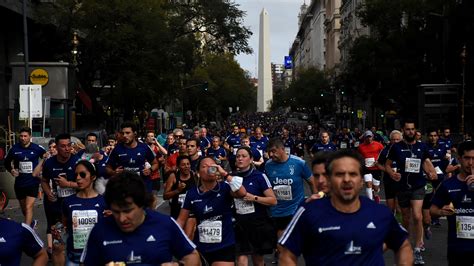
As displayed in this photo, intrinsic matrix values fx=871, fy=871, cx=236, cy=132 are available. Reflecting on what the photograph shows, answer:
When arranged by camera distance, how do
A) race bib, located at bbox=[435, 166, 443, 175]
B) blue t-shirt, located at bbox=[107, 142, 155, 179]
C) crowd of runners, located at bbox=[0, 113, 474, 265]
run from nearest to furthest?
1. crowd of runners, located at bbox=[0, 113, 474, 265]
2. blue t-shirt, located at bbox=[107, 142, 155, 179]
3. race bib, located at bbox=[435, 166, 443, 175]

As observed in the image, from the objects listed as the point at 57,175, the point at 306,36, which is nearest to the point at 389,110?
the point at 57,175

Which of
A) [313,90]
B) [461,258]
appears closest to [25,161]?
[461,258]

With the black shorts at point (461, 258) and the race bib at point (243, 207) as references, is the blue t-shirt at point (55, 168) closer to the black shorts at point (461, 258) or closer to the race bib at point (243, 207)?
the race bib at point (243, 207)

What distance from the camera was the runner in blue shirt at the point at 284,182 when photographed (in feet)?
34.9

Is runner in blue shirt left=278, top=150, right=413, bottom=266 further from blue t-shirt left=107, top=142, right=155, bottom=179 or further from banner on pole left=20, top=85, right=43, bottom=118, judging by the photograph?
banner on pole left=20, top=85, right=43, bottom=118

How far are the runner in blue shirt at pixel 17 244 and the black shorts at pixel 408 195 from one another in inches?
307

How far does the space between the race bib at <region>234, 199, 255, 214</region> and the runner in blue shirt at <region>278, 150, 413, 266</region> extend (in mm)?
4133

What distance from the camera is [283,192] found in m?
10.7

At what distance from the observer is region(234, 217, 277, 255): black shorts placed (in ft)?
29.8

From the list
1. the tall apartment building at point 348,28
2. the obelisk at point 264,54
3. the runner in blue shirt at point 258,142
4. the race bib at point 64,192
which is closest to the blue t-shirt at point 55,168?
the race bib at point 64,192

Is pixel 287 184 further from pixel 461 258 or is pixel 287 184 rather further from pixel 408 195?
pixel 461 258

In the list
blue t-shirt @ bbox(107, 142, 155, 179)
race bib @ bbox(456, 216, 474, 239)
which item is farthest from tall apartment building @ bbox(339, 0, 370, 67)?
race bib @ bbox(456, 216, 474, 239)

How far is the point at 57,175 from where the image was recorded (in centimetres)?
1063

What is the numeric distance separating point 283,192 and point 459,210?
3.68 m
